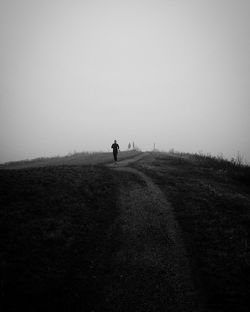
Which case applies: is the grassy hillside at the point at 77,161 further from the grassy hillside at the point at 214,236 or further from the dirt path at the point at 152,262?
the dirt path at the point at 152,262

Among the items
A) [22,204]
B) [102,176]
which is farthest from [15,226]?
[102,176]

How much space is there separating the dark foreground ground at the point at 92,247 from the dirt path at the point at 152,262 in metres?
0.06

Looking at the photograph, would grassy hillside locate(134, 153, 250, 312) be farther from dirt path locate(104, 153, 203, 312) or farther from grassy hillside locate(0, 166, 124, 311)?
grassy hillside locate(0, 166, 124, 311)

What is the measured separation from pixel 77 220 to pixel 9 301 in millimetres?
6029

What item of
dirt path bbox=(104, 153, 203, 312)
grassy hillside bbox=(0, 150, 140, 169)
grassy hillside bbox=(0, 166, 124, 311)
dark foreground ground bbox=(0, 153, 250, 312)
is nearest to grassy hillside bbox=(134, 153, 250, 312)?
dark foreground ground bbox=(0, 153, 250, 312)

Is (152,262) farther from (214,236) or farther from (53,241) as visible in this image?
(53,241)

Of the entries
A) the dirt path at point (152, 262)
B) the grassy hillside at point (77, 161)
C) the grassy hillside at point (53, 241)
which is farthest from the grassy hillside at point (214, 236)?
the grassy hillside at point (77, 161)

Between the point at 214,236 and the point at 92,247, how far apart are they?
6.71 m

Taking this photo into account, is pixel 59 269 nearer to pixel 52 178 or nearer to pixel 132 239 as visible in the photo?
pixel 132 239

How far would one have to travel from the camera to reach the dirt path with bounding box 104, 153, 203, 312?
8.66 metres

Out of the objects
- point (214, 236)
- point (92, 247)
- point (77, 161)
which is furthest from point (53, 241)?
point (77, 161)

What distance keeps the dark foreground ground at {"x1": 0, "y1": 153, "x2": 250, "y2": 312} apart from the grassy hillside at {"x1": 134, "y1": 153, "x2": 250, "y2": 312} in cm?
4

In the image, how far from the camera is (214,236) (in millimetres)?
12734

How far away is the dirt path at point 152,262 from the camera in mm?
8656
